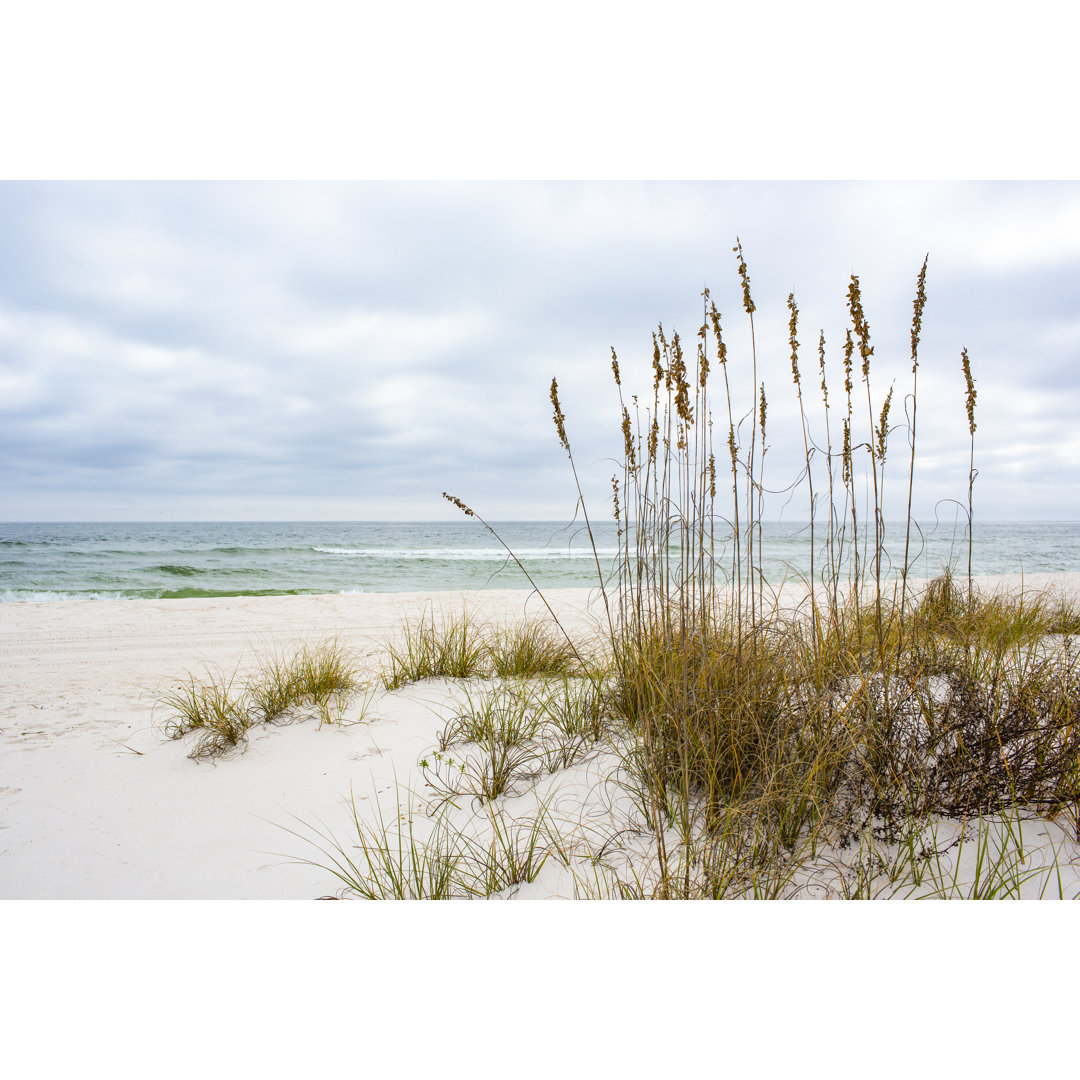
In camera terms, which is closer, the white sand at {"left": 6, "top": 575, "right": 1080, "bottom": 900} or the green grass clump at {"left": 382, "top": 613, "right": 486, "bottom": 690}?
the white sand at {"left": 6, "top": 575, "right": 1080, "bottom": 900}

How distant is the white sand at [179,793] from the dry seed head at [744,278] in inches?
69.7

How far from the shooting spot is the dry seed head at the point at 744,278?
207 cm

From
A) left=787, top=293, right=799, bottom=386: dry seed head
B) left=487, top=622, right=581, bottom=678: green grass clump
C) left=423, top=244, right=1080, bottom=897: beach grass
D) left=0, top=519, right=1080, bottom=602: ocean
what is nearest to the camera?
left=423, top=244, right=1080, bottom=897: beach grass

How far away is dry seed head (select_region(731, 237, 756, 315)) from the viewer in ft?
6.81

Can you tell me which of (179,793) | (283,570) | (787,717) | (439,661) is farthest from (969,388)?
(283,570)

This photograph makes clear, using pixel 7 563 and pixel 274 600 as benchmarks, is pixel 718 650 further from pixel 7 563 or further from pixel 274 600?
pixel 7 563

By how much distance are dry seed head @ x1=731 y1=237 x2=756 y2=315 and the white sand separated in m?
1.77

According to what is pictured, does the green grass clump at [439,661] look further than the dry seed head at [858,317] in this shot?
Yes

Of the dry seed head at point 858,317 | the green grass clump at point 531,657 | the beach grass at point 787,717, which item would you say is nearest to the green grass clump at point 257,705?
the green grass clump at point 531,657

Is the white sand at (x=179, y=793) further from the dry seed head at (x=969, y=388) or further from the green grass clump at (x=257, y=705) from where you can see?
the dry seed head at (x=969, y=388)

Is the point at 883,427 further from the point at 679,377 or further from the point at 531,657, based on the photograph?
the point at 531,657

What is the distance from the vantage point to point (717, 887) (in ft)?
4.55

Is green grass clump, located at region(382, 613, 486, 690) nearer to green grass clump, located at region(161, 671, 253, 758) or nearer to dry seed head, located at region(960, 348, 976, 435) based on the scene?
green grass clump, located at region(161, 671, 253, 758)

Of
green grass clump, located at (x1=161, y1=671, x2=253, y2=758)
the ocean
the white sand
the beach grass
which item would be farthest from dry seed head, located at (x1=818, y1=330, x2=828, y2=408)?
the ocean
